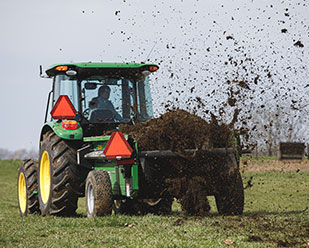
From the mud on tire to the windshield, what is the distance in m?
0.69

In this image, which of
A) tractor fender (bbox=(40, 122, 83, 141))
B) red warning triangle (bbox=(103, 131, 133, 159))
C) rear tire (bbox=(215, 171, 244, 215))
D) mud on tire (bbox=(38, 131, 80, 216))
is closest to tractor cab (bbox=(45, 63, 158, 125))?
tractor fender (bbox=(40, 122, 83, 141))

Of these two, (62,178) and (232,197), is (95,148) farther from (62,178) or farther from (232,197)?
(232,197)

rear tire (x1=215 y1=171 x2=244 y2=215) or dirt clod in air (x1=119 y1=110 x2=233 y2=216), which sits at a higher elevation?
dirt clod in air (x1=119 y1=110 x2=233 y2=216)

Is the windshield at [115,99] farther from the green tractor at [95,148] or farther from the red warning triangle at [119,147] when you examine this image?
the red warning triangle at [119,147]

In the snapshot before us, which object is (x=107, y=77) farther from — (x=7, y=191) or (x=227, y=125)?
(x=7, y=191)

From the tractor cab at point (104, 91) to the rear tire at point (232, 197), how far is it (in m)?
1.97

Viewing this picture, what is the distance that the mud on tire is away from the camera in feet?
28.1

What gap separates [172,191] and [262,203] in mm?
5150

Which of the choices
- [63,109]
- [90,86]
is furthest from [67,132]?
[90,86]

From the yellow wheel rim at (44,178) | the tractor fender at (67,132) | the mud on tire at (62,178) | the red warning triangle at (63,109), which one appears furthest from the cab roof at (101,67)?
the yellow wheel rim at (44,178)

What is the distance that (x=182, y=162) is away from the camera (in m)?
7.86

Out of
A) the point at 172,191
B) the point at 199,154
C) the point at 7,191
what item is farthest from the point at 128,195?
the point at 7,191

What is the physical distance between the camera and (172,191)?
7.91 metres

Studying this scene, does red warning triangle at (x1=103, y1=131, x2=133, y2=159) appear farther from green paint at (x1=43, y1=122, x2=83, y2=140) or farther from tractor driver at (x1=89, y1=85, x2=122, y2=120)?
tractor driver at (x1=89, y1=85, x2=122, y2=120)
